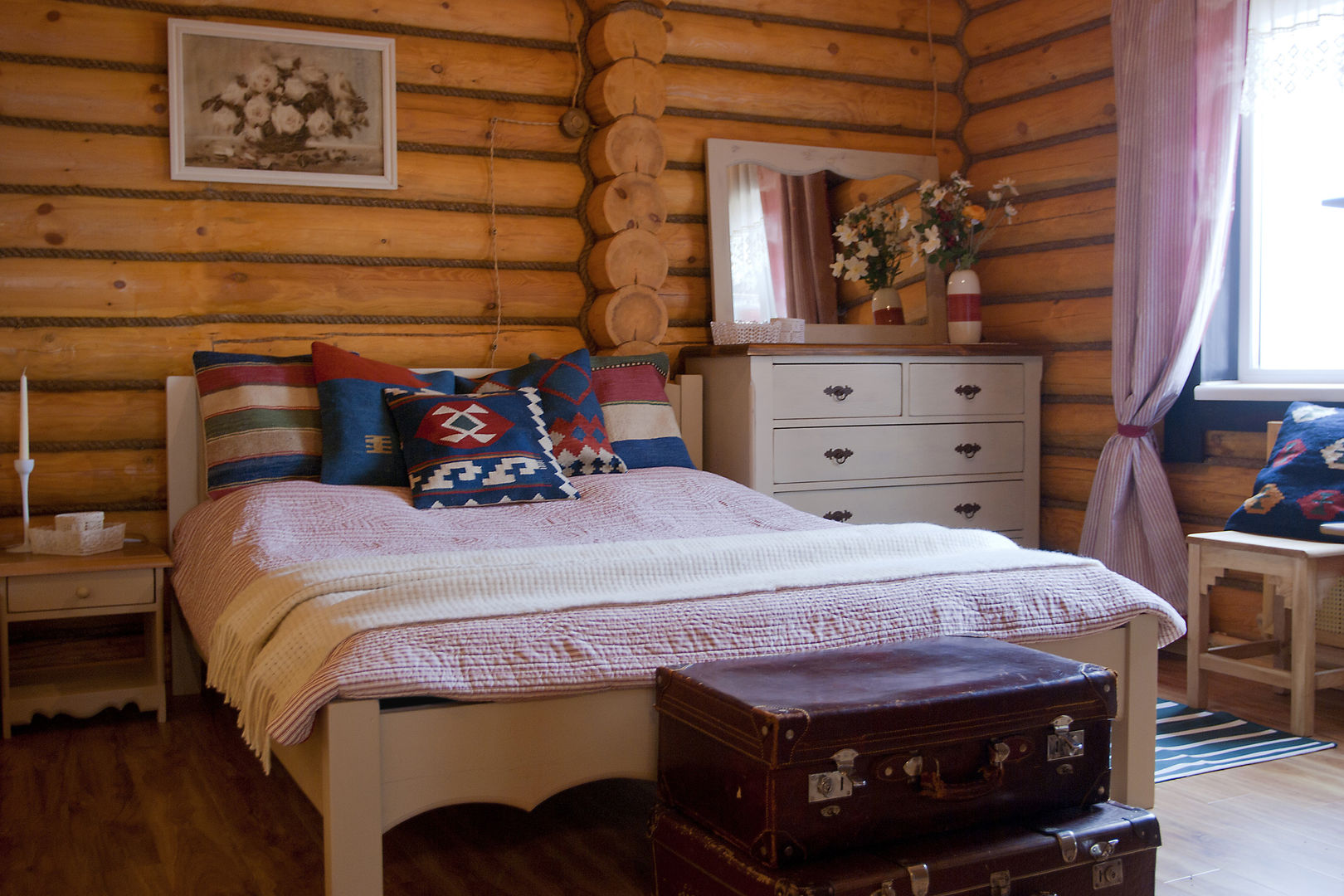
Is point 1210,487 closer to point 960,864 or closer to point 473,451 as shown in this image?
point 473,451

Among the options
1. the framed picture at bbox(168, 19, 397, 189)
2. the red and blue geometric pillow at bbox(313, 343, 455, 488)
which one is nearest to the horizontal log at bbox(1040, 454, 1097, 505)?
the red and blue geometric pillow at bbox(313, 343, 455, 488)

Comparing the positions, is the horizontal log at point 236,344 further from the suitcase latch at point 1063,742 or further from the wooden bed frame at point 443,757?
the suitcase latch at point 1063,742

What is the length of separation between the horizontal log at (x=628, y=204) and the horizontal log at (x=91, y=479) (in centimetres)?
157

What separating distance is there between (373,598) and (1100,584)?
1.36m

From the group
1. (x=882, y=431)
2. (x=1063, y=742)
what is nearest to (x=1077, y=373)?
(x=882, y=431)

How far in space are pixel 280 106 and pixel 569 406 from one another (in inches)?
51.6

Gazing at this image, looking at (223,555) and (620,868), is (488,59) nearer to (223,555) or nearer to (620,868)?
(223,555)

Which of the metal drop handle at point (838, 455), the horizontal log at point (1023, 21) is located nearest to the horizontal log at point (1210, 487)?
the metal drop handle at point (838, 455)

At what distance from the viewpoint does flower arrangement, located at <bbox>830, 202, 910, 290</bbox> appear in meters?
4.23

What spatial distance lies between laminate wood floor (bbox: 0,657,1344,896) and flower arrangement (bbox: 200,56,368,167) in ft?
5.84

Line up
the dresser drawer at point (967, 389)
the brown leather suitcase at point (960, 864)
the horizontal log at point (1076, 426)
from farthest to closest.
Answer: the horizontal log at point (1076, 426) → the dresser drawer at point (967, 389) → the brown leather suitcase at point (960, 864)

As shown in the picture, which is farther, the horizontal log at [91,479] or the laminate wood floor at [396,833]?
the horizontal log at [91,479]

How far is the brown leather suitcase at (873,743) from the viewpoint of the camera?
5.07ft

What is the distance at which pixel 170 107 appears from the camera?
3.41 m
